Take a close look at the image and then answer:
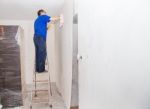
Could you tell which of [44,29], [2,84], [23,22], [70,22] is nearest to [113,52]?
[70,22]

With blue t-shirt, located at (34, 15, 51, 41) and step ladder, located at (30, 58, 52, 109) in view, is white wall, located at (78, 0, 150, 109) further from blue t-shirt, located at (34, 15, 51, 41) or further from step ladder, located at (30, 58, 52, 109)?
step ladder, located at (30, 58, 52, 109)

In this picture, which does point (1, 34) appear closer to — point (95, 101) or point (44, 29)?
point (44, 29)

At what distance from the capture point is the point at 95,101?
88.5 inches

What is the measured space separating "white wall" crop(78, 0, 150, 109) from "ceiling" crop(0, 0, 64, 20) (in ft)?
5.28

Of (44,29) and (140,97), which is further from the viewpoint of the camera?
(44,29)

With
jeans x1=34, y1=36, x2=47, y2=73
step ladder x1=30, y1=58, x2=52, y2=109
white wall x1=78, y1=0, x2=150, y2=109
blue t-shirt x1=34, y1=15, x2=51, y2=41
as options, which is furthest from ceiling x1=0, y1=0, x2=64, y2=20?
white wall x1=78, y1=0, x2=150, y2=109

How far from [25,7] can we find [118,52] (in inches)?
92.8

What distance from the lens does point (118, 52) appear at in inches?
82.6

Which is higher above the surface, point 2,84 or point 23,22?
point 23,22

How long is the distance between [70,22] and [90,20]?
30.9 inches

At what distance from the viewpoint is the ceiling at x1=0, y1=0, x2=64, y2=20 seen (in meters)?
3.58

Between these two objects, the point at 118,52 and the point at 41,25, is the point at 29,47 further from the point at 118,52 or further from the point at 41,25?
the point at 118,52

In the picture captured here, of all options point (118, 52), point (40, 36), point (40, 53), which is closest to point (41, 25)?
point (40, 36)

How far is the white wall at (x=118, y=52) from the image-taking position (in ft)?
6.79
